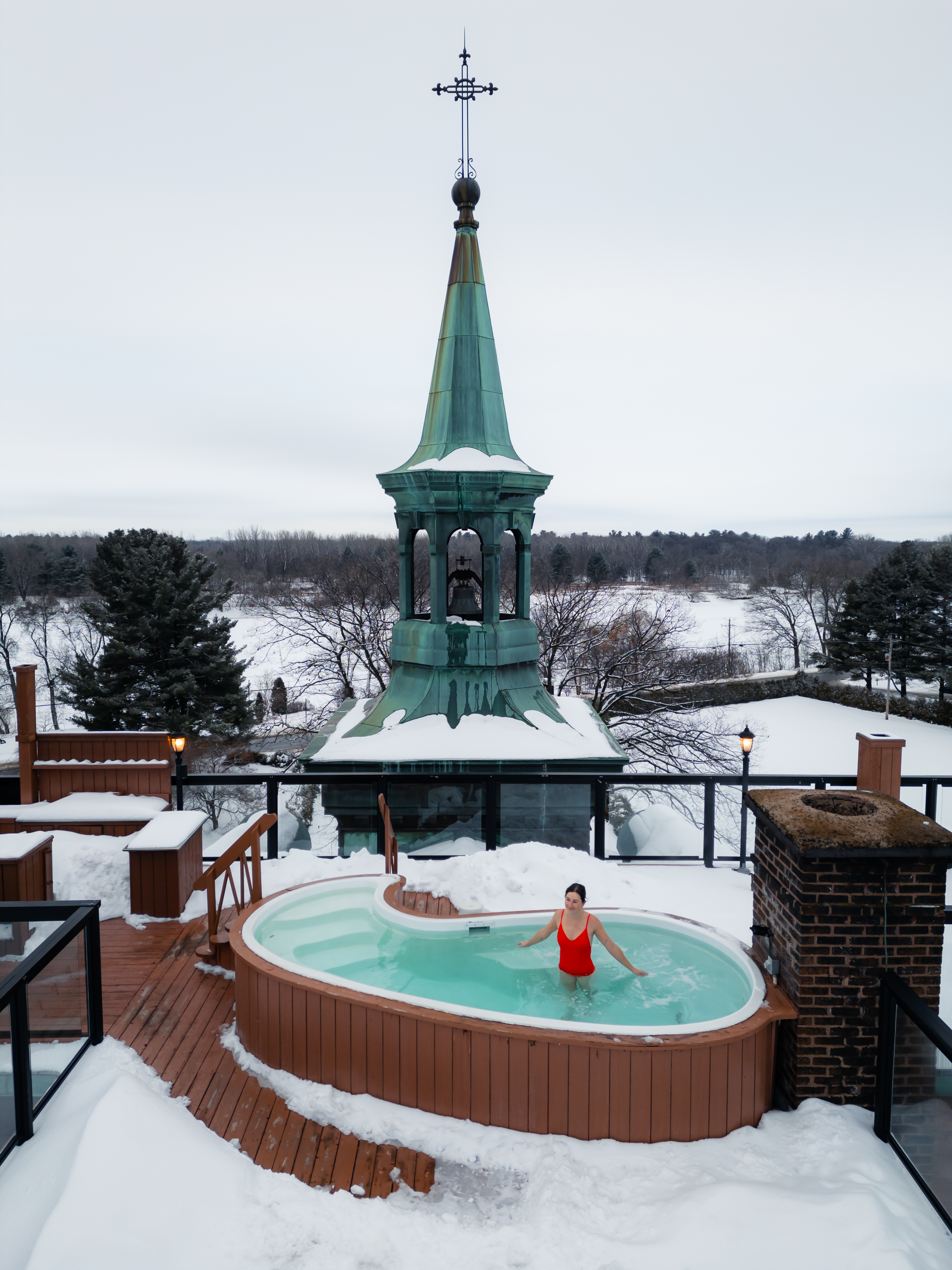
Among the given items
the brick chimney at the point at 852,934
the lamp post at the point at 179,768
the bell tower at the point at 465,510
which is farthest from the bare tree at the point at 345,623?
the brick chimney at the point at 852,934

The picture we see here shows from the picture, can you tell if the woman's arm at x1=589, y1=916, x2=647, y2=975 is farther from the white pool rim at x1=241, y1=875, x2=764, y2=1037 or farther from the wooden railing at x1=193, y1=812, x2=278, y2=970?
the wooden railing at x1=193, y1=812, x2=278, y2=970

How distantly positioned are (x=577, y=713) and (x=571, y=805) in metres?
2.69

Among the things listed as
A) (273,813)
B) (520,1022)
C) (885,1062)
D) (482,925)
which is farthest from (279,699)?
(885,1062)

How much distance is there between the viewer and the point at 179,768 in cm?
Answer: 937

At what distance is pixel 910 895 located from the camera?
15.3 feet

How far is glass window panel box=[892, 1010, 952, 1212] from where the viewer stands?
159 inches

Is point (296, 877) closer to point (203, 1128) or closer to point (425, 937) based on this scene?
point (425, 937)

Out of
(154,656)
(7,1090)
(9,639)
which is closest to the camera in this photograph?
Result: (7,1090)

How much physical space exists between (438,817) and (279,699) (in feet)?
69.4

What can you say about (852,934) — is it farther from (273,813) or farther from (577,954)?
(273,813)

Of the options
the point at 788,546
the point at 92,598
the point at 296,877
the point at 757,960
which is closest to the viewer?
the point at 757,960

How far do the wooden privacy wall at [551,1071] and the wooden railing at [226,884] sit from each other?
192 centimetres

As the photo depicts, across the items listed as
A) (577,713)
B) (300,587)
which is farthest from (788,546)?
(577,713)

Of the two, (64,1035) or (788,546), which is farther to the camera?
(788,546)
